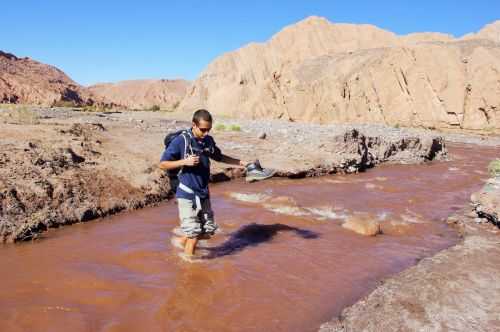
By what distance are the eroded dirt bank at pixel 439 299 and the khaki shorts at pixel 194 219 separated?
65.6 inches

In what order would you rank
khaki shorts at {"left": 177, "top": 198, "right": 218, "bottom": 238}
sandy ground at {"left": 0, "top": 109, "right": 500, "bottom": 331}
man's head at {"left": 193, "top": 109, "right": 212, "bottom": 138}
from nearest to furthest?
sandy ground at {"left": 0, "top": 109, "right": 500, "bottom": 331} < man's head at {"left": 193, "top": 109, "right": 212, "bottom": 138} < khaki shorts at {"left": 177, "top": 198, "right": 218, "bottom": 238}

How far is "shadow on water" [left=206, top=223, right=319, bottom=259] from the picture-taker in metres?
4.71

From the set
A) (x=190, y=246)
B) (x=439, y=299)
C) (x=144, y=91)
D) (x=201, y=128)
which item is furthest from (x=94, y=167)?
(x=144, y=91)

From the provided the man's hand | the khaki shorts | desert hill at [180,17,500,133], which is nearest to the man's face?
the man's hand

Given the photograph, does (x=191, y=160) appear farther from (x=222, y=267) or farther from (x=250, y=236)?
(x=250, y=236)

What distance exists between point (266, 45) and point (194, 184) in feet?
156

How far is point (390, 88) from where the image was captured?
3083cm

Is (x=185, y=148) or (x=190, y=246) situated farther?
(x=190, y=246)

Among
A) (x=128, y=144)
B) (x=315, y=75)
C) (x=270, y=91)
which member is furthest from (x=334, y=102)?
(x=128, y=144)

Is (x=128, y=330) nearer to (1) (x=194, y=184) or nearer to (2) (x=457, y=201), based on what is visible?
(1) (x=194, y=184)

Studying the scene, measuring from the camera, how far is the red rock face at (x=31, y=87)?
212ft

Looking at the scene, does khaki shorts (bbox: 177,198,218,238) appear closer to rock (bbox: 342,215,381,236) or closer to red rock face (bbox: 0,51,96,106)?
rock (bbox: 342,215,381,236)

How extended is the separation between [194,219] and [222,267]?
0.55m

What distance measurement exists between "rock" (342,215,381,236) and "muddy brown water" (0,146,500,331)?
12 cm
